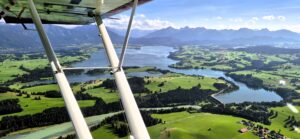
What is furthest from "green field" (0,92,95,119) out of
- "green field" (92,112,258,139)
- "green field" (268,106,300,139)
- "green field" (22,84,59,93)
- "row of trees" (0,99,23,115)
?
"green field" (268,106,300,139)

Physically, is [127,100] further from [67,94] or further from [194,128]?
[194,128]

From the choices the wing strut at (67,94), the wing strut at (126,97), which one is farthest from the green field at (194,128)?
the wing strut at (67,94)

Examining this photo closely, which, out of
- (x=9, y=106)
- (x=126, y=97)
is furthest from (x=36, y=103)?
(x=126, y=97)

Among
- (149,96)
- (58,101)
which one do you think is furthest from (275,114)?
(58,101)

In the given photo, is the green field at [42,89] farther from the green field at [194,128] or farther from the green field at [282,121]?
the green field at [282,121]

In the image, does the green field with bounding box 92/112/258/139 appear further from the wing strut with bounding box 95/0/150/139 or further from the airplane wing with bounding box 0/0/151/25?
the wing strut with bounding box 95/0/150/139

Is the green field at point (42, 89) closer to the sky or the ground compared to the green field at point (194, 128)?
closer to the sky

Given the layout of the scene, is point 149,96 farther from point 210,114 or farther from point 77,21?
point 77,21
